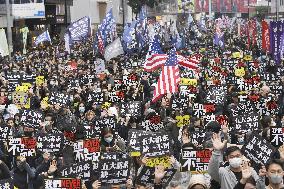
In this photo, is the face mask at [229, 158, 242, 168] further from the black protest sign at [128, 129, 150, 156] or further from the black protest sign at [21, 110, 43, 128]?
the black protest sign at [21, 110, 43, 128]

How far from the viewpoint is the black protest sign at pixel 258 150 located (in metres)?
8.70

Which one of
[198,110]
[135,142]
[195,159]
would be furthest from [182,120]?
[195,159]

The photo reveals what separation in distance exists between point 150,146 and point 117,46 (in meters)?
18.9

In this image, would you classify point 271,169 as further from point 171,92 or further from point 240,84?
point 240,84

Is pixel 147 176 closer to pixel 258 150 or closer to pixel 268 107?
pixel 258 150

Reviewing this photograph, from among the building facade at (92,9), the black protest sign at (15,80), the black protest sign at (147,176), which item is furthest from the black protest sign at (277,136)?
the building facade at (92,9)

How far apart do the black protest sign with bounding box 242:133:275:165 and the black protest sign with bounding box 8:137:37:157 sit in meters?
3.53

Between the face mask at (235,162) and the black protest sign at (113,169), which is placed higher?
the face mask at (235,162)

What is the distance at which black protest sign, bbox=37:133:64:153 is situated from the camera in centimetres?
1114

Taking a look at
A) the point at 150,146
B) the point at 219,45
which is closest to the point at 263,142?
the point at 150,146

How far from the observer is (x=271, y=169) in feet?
22.9

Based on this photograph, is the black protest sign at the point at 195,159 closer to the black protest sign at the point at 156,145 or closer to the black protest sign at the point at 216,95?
the black protest sign at the point at 156,145

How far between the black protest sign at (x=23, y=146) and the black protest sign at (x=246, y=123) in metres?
3.22

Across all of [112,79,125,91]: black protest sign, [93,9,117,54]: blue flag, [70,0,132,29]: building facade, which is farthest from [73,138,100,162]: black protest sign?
[70,0,132,29]: building facade
